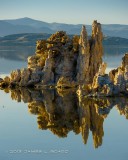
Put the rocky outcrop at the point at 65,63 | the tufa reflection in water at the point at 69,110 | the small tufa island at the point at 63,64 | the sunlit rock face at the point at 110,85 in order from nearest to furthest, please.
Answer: the tufa reflection in water at the point at 69,110 → the sunlit rock face at the point at 110,85 → the small tufa island at the point at 63,64 → the rocky outcrop at the point at 65,63

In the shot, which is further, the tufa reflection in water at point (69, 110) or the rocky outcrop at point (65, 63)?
the rocky outcrop at point (65, 63)

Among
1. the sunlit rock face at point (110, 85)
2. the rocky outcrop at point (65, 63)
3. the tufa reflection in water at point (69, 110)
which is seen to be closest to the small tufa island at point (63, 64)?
the rocky outcrop at point (65, 63)

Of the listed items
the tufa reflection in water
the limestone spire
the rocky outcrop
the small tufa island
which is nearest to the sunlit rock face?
the tufa reflection in water

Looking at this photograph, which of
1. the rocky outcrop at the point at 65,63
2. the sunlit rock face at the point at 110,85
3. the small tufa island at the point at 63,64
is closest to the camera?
the sunlit rock face at the point at 110,85

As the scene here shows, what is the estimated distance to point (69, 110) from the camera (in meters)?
49.3

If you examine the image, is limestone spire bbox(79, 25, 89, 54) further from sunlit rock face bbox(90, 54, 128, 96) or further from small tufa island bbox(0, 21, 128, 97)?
sunlit rock face bbox(90, 54, 128, 96)

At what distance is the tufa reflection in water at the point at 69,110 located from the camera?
40875 mm

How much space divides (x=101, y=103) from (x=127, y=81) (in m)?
6.47

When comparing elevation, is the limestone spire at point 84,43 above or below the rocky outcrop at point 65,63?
above

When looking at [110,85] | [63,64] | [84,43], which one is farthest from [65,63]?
[110,85]

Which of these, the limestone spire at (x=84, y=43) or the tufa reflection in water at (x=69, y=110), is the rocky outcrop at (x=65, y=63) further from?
the tufa reflection in water at (x=69, y=110)

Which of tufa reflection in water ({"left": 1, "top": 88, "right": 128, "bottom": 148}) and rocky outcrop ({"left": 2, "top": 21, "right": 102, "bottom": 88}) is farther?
rocky outcrop ({"left": 2, "top": 21, "right": 102, "bottom": 88})

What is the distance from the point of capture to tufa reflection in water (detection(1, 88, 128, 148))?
1609 inches

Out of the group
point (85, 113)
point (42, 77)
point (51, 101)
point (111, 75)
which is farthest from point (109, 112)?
point (42, 77)
